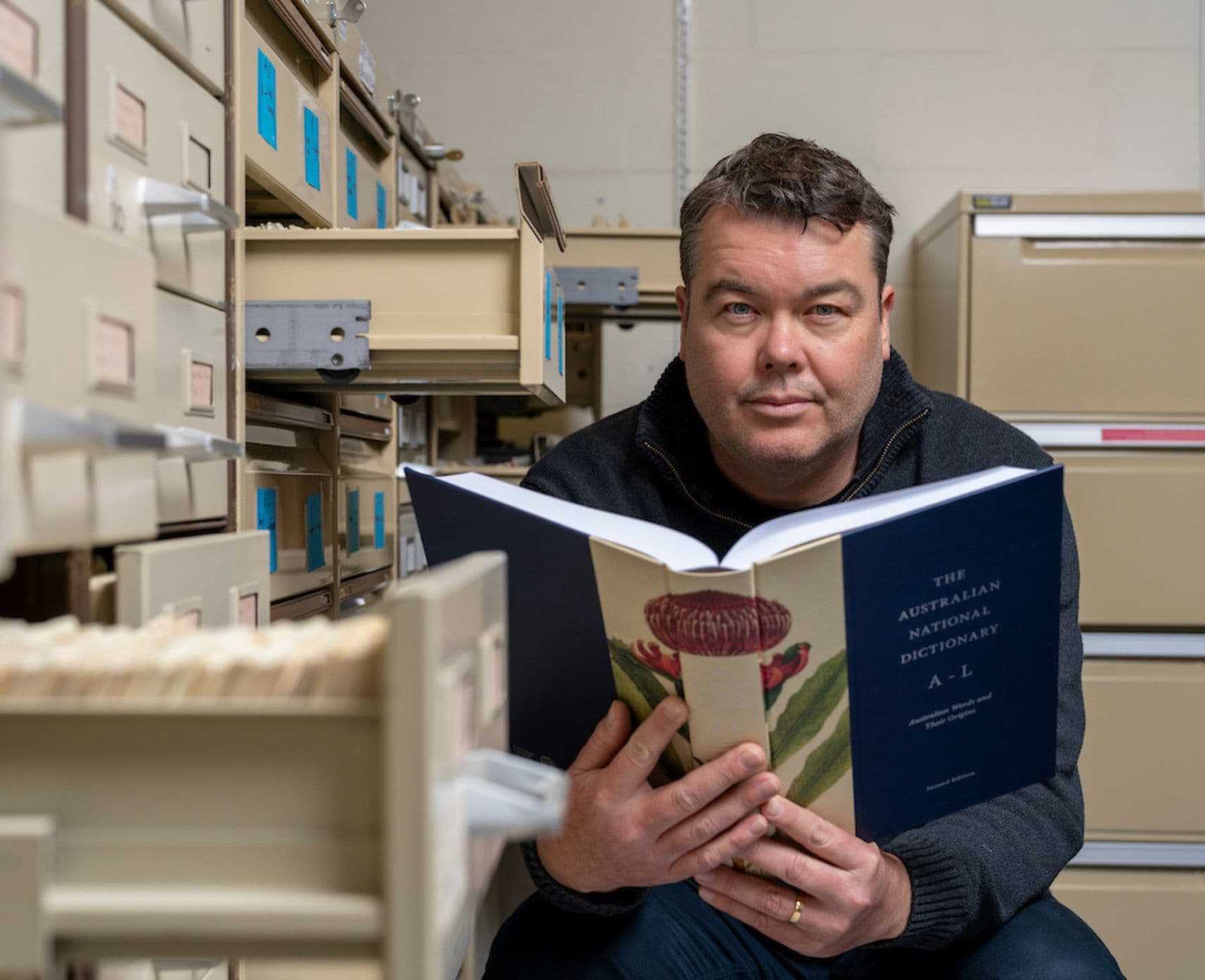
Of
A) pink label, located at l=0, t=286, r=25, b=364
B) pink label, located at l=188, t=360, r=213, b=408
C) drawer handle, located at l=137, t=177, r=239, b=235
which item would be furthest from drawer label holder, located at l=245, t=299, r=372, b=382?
pink label, located at l=0, t=286, r=25, b=364

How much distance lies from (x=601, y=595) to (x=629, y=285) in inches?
49.2

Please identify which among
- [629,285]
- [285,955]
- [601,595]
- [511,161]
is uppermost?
[511,161]

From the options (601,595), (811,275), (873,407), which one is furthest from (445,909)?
(873,407)

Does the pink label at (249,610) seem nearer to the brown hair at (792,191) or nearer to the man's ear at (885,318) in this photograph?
the brown hair at (792,191)

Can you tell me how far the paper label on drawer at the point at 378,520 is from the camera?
177 centimetres

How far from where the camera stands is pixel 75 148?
0.69 metres

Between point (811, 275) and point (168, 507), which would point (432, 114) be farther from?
point (168, 507)

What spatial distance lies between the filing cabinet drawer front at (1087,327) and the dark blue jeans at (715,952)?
4.02 feet

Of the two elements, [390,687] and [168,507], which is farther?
Result: [168,507]

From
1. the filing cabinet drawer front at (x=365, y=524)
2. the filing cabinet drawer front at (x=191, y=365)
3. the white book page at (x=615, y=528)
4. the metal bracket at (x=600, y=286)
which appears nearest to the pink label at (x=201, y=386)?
the filing cabinet drawer front at (x=191, y=365)

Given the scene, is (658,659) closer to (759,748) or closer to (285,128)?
(759,748)

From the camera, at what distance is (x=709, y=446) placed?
1346mm

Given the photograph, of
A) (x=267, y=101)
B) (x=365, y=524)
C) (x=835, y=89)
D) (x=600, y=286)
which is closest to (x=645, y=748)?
(x=267, y=101)

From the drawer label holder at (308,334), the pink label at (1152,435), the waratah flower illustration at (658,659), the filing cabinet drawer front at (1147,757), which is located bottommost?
the filing cabinet drawer front at (1147,757)
